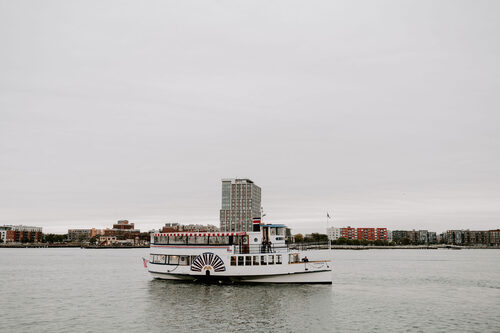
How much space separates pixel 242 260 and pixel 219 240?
350cm

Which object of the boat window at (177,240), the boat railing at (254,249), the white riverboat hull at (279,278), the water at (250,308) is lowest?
the water at (250,308)

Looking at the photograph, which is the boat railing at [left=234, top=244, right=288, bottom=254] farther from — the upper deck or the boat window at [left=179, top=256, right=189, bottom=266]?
the boat window at [left=179, top=256, right=189, bottom=266]

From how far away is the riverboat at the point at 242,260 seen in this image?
45250 mm

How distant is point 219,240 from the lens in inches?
1816

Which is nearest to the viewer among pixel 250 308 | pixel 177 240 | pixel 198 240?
pixel 250 308

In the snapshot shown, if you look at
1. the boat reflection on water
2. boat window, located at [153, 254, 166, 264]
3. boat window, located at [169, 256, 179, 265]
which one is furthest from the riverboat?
boat window, located at [153, 254, 166, 264]

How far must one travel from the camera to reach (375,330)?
2789cm

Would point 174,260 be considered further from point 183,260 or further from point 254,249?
point 254,249

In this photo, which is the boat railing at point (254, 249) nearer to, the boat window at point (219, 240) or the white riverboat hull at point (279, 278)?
the boat window at point (219, 240)

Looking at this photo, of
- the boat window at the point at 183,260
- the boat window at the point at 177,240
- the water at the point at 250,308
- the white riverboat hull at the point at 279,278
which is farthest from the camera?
the boat window at the point at 177,240

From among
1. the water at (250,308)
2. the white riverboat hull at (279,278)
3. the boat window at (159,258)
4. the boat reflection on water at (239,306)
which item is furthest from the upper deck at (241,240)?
the water at (250,308)

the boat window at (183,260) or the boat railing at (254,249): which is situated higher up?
the boat railing at (254,249)

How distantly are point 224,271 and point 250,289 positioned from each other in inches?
147

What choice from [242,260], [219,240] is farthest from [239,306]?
[219,240]
